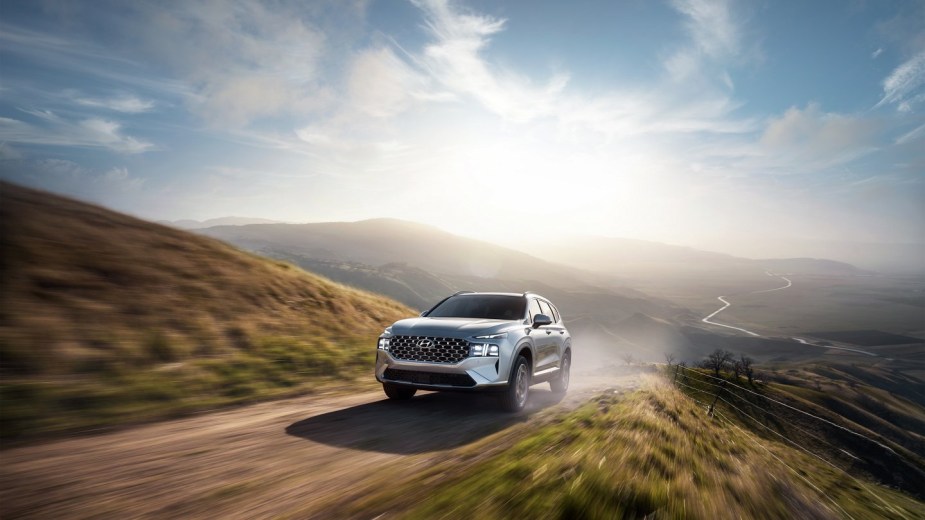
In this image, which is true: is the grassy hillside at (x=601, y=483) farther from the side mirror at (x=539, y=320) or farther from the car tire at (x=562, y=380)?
the car tire at (x=562, y=380)

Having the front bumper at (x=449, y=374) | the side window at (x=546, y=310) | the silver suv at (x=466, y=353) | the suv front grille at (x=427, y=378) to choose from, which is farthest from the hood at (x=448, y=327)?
the side window at (x=546, y=310)

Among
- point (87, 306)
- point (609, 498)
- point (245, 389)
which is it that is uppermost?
point (87, 306)

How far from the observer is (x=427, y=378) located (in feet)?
23.9

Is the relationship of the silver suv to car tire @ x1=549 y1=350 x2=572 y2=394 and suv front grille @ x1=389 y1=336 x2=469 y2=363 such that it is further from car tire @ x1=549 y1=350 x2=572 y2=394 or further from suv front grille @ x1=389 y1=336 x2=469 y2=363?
car tire @ x1=549 y1=350 x2=572 y2=394

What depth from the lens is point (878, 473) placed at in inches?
3221

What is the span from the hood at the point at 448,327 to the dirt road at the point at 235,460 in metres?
1.16

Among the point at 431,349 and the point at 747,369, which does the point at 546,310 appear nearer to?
the point at 431,349

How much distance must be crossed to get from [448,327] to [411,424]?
56.2 inches

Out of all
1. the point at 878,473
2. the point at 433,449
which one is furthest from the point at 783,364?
the point at 433,449

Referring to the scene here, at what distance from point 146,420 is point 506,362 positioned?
463 cm

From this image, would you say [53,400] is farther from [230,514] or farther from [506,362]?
[506,362]

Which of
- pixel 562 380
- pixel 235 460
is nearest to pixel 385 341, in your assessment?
pixel 235 460

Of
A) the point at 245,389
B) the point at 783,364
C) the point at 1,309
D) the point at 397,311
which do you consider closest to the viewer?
the point at 1,309

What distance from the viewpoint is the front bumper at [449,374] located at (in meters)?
7.15
